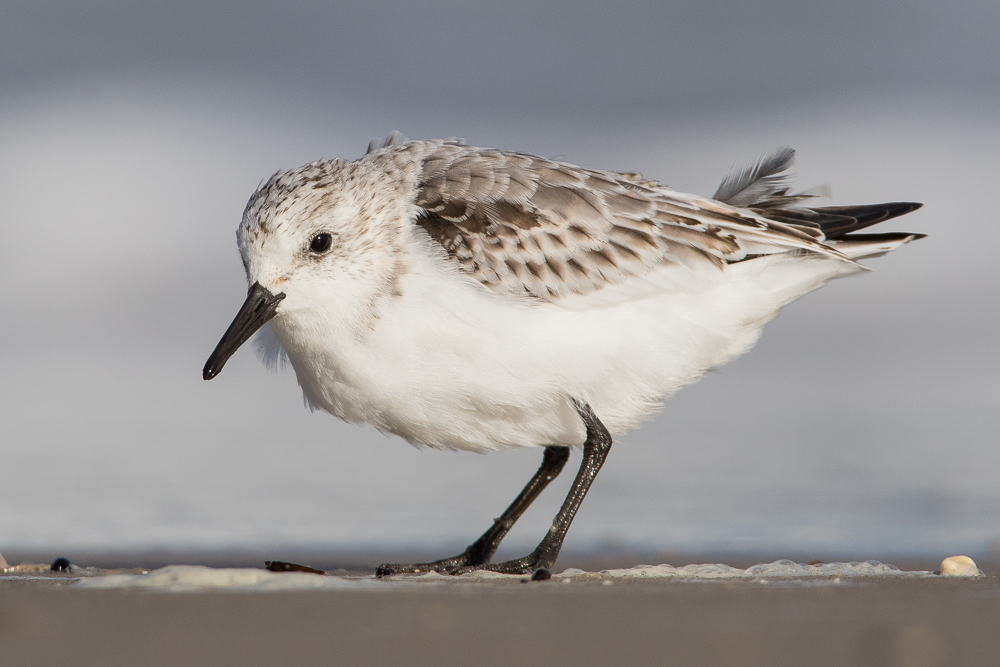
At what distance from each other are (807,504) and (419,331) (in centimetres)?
333

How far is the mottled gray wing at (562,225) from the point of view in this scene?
4.12 m

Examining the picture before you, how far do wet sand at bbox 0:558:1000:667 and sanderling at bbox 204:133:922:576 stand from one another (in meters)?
1.16

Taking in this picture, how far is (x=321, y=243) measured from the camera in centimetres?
411

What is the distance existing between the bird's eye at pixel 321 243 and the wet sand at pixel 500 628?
5.15ft

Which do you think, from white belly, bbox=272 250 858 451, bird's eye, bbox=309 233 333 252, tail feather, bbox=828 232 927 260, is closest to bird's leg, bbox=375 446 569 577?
white belly, bbox=272 250 858 451

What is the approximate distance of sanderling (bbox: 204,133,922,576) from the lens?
395 cm

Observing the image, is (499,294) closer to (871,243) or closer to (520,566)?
(520,566)

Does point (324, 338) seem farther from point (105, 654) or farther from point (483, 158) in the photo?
point (105, 654)

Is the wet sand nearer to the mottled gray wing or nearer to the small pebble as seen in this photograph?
the small pebble

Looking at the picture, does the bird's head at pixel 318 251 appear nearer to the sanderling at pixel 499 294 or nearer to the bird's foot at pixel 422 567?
the sanderling at pixel 499 294

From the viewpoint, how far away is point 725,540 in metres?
5.50

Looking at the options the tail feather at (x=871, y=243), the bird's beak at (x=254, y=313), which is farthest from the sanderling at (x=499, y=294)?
the tail feather at (x=871, y=243)

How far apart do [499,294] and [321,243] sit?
708 mm

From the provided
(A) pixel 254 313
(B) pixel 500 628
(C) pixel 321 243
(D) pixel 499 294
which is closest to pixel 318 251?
(C) pixel 321 243
